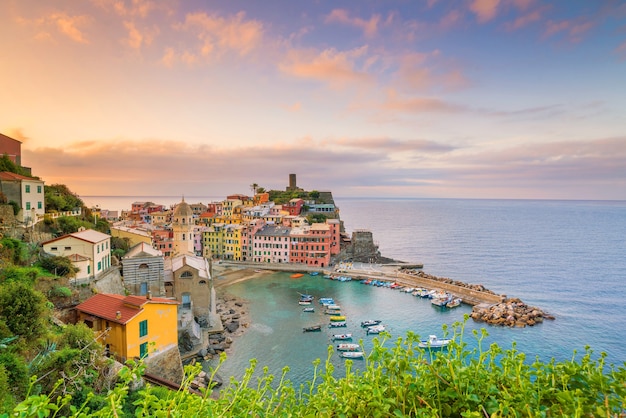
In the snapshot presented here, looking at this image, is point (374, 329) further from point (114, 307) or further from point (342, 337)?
point (114, 307)

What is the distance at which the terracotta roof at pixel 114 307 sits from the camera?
14.7 meters

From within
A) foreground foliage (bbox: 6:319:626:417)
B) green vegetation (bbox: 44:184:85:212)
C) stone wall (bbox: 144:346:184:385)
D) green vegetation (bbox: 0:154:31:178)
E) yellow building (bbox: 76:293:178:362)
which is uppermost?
green vegetation (bbox: 0:154:31:178)

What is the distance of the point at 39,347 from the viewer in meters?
11.1

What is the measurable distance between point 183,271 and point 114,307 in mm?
9483

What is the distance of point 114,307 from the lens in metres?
15.3

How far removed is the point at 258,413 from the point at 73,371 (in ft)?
37.2

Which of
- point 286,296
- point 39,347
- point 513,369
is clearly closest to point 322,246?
point 286,296

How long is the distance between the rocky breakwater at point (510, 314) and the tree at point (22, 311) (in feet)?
106

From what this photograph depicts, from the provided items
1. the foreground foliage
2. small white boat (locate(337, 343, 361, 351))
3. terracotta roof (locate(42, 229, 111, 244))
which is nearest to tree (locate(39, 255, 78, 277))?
terracotta roof (locate(42, 229, 111, 244))

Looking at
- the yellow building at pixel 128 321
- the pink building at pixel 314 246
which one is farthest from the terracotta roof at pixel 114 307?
the pink building at pixel 314 246

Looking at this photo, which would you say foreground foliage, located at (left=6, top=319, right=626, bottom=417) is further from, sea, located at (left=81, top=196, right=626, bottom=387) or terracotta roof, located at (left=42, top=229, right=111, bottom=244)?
terracotta roof, located at (left=42, top=229, right=111, bottom=244)

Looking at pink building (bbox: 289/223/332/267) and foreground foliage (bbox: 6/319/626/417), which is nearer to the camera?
foreground foliage (bbox: 6/319/626/417)

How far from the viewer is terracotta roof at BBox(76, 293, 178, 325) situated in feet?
48.2

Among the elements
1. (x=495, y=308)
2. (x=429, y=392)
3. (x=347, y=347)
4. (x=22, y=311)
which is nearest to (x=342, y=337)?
(x=347, y=347)
